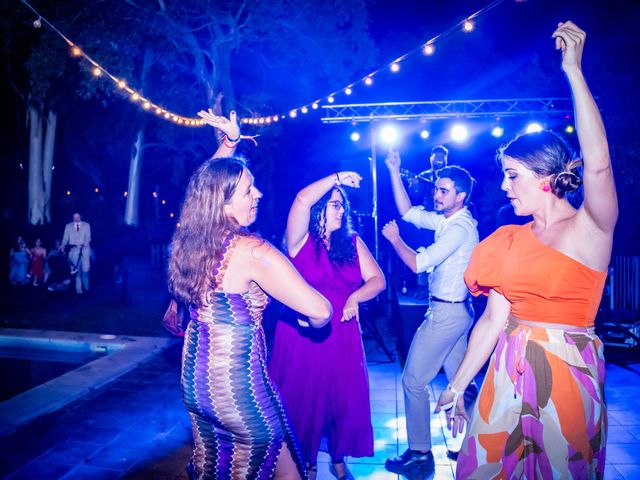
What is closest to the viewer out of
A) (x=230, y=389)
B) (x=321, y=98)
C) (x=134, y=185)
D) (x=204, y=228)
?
(x=230, y=389)

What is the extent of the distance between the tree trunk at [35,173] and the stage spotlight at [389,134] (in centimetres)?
1504

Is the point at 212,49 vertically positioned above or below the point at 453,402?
above

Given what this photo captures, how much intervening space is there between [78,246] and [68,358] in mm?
5731

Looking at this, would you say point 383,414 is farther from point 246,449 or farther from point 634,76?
point 634,76

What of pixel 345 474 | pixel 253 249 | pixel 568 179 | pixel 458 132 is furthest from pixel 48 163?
pixel 568 179

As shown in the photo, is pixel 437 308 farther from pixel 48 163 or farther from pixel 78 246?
pixel 48 163

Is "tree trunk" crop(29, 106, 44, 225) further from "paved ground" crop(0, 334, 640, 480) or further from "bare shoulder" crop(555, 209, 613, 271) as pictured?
"bare shoulder" crop(555, 209, 613, 271)

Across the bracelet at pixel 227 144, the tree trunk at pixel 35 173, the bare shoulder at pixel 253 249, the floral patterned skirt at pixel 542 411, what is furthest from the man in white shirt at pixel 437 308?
the tree trunk at pixel 35 173

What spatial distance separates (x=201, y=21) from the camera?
13602 mm

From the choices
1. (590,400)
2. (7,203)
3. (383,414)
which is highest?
(7,203)

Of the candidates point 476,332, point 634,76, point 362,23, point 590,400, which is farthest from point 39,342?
point 634,76

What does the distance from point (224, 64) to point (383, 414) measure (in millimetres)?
12009

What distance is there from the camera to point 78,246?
11.4 metres

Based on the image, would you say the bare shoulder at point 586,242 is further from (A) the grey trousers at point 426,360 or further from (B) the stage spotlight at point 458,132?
(B) the stage spotlight at point 458,132
